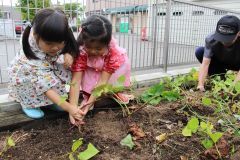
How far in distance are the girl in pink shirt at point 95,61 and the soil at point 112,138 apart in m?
0.17

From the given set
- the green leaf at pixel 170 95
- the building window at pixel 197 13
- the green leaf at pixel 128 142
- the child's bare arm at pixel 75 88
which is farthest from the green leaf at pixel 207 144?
the building window at pixel 197 13

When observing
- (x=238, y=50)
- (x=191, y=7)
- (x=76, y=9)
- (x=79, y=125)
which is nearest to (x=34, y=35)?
(x=79, y=125)

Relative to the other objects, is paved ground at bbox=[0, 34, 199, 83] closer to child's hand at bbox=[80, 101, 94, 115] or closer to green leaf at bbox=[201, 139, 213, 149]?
child's hand at bbox=[80, 101, 94, 115]

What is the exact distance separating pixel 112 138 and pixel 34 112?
520 millimetres

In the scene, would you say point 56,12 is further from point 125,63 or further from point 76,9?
point 76,9

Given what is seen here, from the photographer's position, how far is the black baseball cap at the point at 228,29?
7.76ft

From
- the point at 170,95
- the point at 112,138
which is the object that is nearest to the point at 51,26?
the point at 112,138

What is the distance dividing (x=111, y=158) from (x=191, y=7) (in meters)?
2.71

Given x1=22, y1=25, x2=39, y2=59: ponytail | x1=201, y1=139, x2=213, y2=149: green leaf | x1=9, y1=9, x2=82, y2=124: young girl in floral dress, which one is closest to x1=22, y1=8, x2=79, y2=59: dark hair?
x1=9, y1=9, x2=82, y2=124: young girl in floral dress

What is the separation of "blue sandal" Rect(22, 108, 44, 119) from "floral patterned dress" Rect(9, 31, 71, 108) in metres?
0.02

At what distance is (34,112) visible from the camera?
66.9 inches

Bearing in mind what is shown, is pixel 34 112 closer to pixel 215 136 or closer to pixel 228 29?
pixel 215 136

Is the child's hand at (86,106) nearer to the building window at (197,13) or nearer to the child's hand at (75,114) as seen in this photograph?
the child's hand at (75,114)

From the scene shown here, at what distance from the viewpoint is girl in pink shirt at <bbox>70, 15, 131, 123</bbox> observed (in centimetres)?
156
